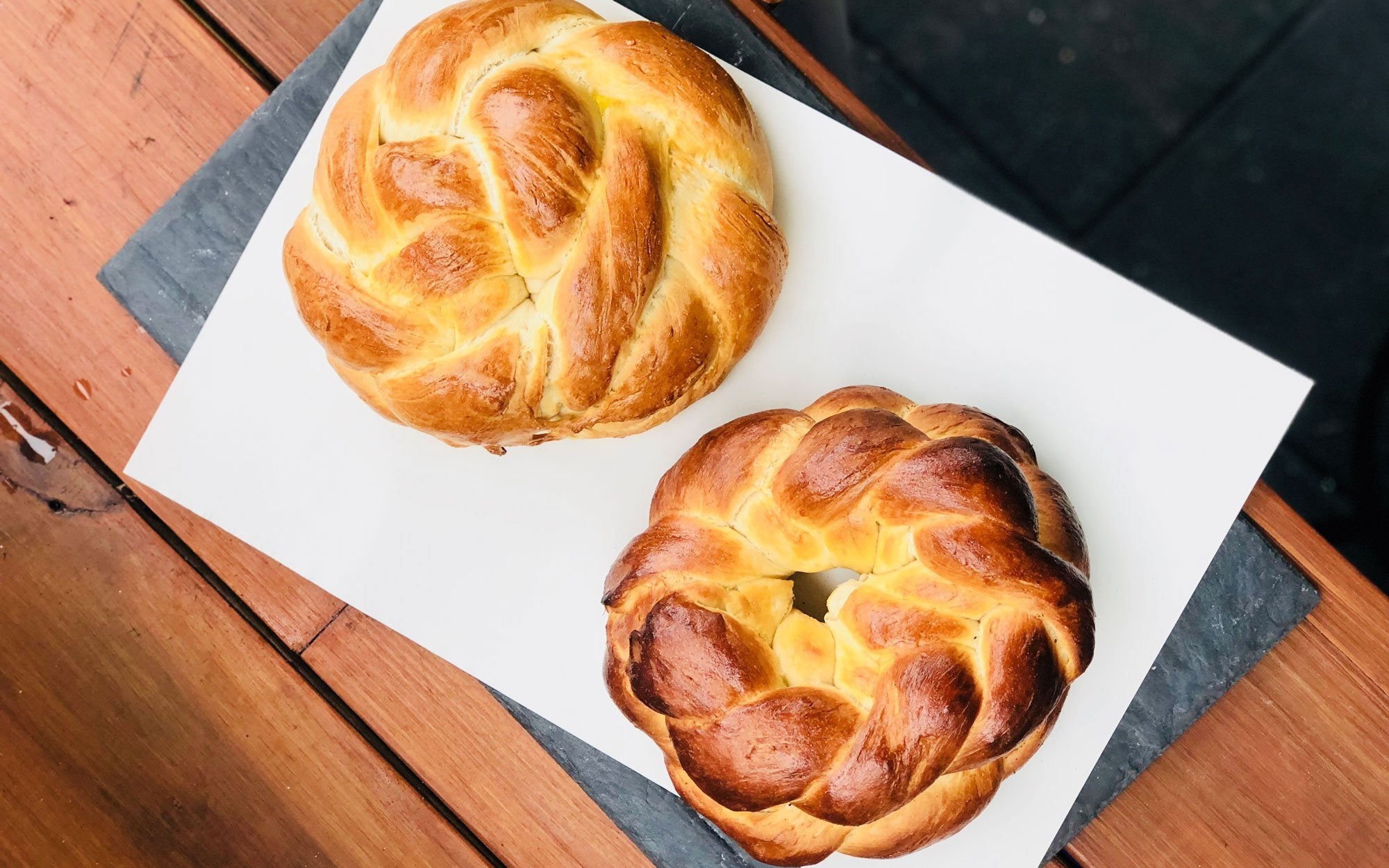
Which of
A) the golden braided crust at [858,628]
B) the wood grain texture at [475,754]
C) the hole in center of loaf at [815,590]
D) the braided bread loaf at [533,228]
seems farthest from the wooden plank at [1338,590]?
the wood grain texture at [475,754]

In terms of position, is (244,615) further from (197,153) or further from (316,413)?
(197,153)

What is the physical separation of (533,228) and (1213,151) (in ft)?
4.25

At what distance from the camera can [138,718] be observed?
1317 mm

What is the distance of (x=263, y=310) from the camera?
1.26 metres

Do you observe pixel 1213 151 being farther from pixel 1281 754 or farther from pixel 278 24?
pixel 278 24

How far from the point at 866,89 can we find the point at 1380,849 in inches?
51.5

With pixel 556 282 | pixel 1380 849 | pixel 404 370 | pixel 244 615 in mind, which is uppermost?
pixel 556 282

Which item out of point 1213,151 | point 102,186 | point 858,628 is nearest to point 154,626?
point 102,186

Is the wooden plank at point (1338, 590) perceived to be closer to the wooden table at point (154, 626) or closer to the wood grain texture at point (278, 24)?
the wooden table at point (154, 626)

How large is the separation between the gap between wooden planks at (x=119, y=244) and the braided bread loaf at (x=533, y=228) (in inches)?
12.7

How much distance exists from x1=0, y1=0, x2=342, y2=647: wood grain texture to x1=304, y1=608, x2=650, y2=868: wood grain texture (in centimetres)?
9

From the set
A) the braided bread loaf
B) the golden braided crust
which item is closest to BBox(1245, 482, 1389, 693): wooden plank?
the golden braided crust

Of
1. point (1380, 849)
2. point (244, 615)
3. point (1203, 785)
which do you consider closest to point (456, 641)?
point (244, 615)

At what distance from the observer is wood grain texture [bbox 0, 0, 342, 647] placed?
129 centimetres
